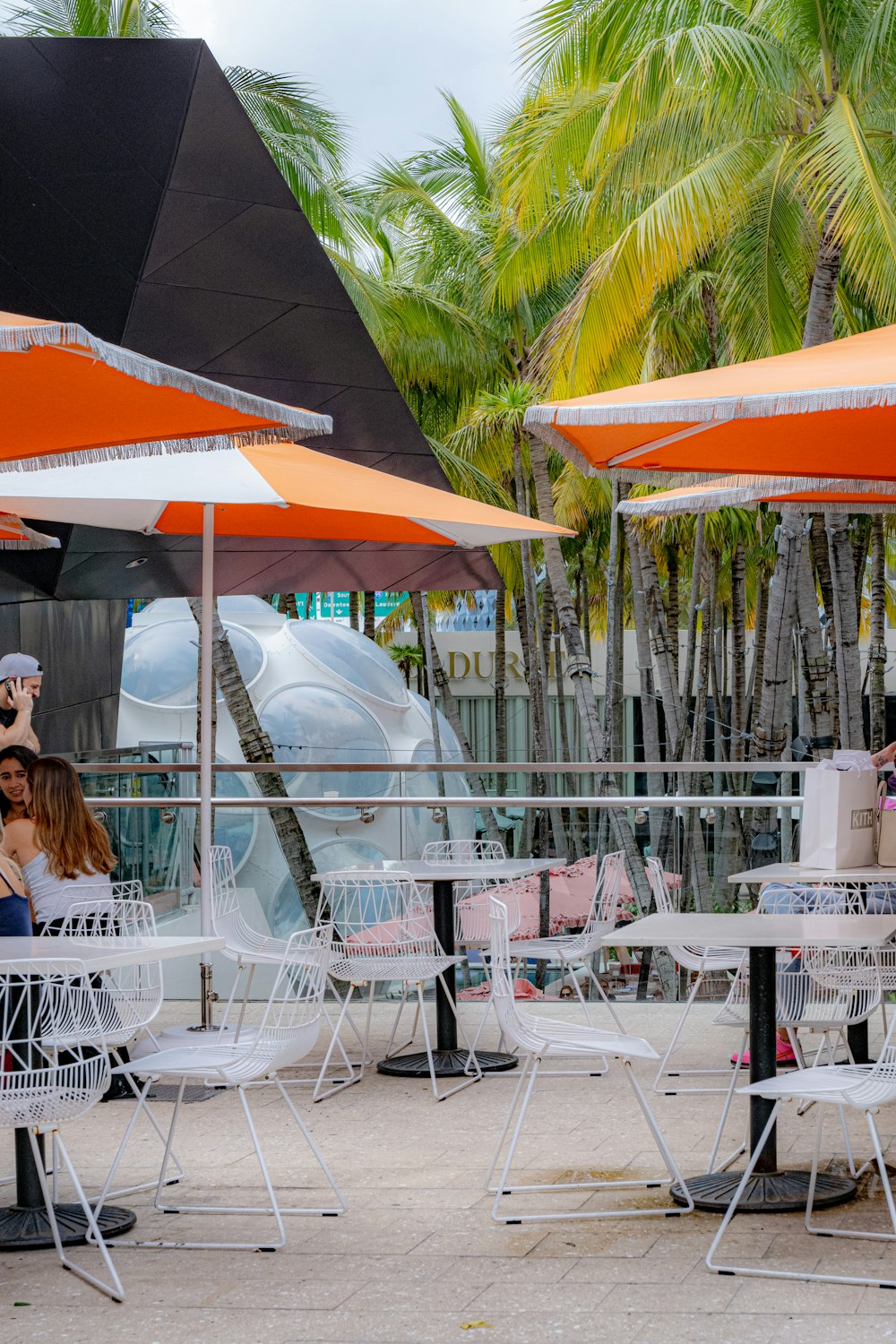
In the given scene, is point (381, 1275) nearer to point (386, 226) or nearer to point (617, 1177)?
point (617, 1177)

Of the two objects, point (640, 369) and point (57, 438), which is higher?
point (640, 369)

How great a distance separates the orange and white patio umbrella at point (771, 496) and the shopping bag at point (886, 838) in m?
1.45

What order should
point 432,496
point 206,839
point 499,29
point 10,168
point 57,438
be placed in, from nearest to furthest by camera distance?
point 57,438
point 206,839
point 432,496
point 10,168
point 499,29

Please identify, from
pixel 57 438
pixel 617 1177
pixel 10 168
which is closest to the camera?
pixel 57 438

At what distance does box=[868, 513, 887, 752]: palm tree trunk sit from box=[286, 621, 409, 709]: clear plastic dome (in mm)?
10155

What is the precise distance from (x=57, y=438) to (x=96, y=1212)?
8.30 ft

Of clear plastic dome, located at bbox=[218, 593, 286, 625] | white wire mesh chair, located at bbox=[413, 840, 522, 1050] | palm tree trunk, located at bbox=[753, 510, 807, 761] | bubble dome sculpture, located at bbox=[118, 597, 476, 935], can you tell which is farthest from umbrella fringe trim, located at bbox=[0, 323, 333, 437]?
clear plastic dome, located at bbox=[218, 593, 286, 625]

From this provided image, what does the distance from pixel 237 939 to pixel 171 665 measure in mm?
25947

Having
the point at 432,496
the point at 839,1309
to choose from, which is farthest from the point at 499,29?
the point at 839,1309

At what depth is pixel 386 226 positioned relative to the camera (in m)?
36.3

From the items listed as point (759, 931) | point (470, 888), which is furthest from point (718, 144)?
point (759, 931)

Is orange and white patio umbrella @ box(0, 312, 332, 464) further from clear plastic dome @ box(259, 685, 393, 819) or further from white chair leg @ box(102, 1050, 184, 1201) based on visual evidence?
clear plastic dome @ box(259, 685, 393, 819)

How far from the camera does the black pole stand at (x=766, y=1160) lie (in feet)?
16.8

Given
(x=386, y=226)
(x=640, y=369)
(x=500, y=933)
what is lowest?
(x=500, y=933)
